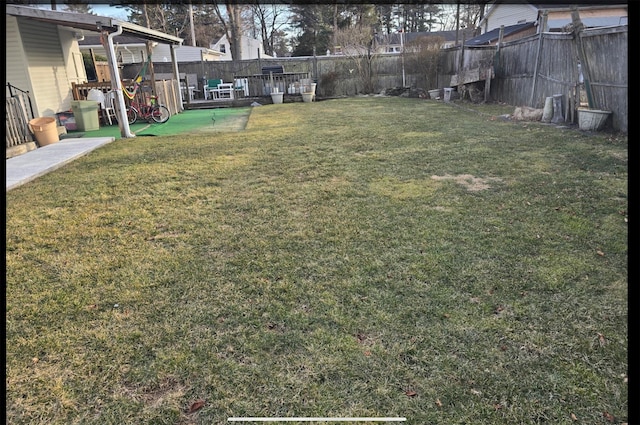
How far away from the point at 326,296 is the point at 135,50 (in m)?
24.1

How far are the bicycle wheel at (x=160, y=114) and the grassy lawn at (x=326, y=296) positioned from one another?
6.36 meters

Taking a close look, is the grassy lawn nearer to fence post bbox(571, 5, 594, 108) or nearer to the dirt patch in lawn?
the dirt patch in lawn

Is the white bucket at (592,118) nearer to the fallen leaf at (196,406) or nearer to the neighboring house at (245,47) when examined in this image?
the fallen leaf at (196,406)

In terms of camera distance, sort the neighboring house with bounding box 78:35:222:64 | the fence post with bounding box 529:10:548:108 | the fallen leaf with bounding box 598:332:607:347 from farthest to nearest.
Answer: the neighboring house with bounding box 78:35:222:64
the fence post with bounding box 529:10:548:108
the fallen leaf with bounding box 598:332:607:347

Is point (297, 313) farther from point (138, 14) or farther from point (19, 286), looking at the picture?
point (138, 14)

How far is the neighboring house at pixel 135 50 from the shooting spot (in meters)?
20.2

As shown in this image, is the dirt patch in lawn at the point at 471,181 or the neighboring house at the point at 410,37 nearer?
the dirt patch in lawn at the point at 471,181

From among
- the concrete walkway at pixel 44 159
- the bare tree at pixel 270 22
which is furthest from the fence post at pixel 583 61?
the bare tree at pixel 270 22

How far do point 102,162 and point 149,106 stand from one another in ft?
17.6

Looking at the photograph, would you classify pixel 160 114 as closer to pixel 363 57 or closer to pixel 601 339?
pixel 363 57

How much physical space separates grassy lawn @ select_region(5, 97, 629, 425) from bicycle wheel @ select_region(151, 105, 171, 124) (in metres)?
6.36

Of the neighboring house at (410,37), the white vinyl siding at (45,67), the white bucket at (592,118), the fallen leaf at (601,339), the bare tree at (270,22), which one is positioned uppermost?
the bare tree at (270,22)

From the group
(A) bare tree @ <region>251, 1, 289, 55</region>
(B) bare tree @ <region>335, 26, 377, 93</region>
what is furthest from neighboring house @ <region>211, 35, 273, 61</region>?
(B) bare tree @ <region>335, 26, 377, 93</region>

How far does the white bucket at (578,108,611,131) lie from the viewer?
22.5 ft
